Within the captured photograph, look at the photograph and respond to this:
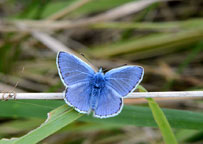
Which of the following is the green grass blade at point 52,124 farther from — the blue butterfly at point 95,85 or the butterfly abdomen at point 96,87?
the butterfly abdomen at point 96,87

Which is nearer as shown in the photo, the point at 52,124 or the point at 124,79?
the point at 52,124

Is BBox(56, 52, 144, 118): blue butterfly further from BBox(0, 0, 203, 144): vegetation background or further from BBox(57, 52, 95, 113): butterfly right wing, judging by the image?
BBox(0, 0, 203, 144): vegetation background

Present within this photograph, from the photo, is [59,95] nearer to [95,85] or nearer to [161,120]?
[95,85]

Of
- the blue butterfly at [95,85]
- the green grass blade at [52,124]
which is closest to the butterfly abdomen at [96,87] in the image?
the blue butterfly at [95,85]

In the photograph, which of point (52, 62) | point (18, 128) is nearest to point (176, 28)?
point (52, 62)

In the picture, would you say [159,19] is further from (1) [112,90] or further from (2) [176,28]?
(1) [112,90]

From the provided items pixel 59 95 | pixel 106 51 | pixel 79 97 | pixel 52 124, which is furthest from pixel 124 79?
pixel 106 51

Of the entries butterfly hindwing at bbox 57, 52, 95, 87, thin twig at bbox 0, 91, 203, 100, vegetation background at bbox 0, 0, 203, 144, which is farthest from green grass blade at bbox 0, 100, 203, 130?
vegetation background at bbox 0, 0, 203, 144
